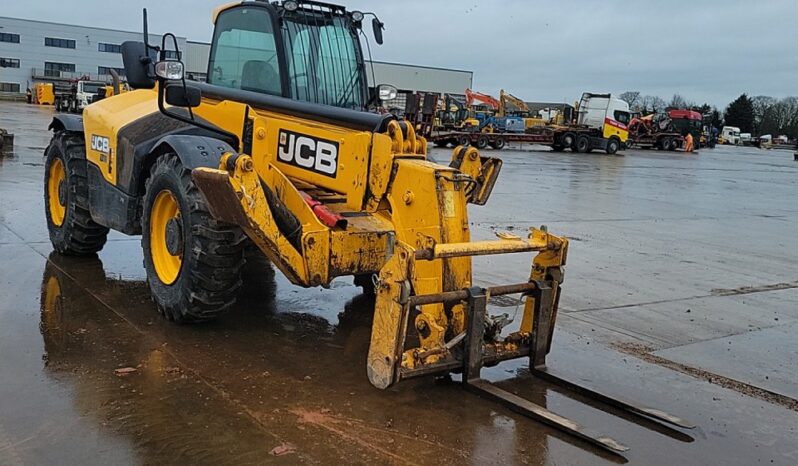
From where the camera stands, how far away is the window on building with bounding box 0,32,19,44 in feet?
263

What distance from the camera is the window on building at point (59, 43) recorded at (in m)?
82.5

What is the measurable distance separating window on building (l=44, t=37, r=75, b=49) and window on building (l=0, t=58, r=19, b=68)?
3.79 m

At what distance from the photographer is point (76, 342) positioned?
4.99 meters

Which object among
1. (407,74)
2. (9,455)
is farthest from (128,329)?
(407,74)

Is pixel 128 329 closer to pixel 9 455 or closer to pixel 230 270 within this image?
pixel 230 270

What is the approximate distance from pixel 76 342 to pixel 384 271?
234cm

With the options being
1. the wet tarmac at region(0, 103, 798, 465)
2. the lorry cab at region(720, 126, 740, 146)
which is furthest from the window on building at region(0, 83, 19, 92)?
the wet tarmac at region(0, 103, 798, 465)

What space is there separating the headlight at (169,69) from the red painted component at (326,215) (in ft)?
4.02

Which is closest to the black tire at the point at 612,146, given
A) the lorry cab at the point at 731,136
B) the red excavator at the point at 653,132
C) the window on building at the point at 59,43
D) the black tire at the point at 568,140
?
the black tire at the point at 568,140

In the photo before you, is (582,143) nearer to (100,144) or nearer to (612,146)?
(612,146)

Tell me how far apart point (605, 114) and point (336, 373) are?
131ft

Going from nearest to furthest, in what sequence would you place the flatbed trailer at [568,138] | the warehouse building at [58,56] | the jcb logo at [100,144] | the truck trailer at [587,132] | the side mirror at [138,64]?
1. the side mirror at [138,64]
2. the jcb logo at [100,144]
3. the truck trailer at [587,132]
4. the flatbed trailer at [568,138]
5. the warehouse building at [58,56]

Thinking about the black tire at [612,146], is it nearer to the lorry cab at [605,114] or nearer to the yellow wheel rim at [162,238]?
the lorry cab at [605,114]

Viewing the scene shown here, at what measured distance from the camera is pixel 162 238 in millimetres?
5742
